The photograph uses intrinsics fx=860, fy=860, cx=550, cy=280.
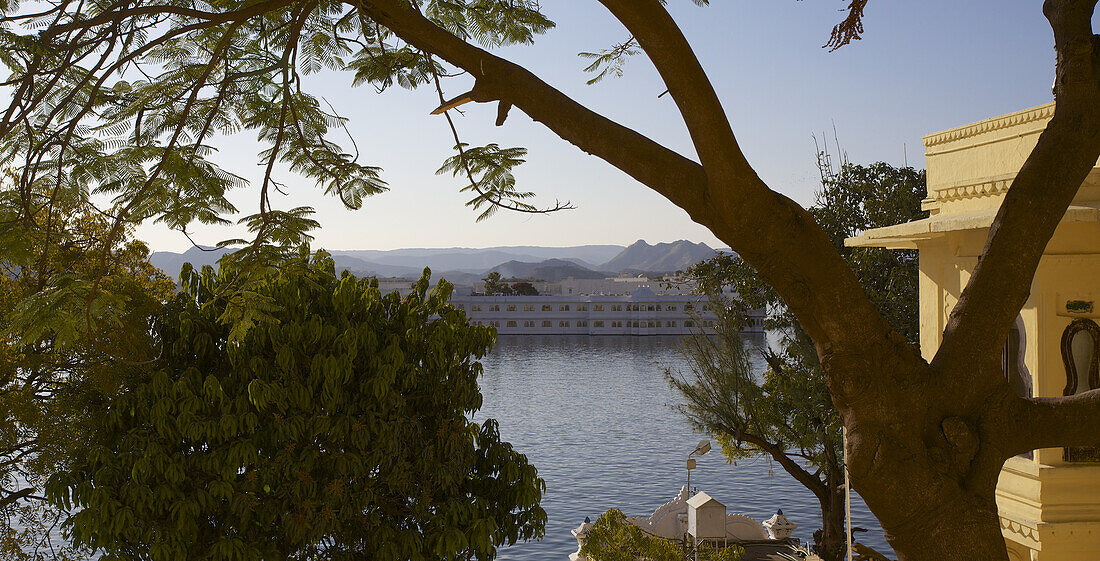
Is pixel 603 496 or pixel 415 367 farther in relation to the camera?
pixel 603 496

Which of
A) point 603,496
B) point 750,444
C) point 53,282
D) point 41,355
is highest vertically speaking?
point 53,282

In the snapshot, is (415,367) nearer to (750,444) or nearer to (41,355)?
(41,355)

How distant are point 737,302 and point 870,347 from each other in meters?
15.4

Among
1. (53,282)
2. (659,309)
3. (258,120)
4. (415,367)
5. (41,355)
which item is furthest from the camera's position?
(659,309)

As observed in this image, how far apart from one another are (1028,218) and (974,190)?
5.58m

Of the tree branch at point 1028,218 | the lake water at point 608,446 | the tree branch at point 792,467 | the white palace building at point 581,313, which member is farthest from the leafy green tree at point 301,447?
the white palace building at point 581,313

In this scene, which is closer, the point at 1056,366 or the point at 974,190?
the point at 1056,366

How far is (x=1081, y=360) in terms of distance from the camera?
664 centimetres

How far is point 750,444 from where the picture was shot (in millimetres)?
17609

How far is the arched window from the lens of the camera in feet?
21.7

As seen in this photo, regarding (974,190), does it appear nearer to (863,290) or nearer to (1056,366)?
(1056,366)

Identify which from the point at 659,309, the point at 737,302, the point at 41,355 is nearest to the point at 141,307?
the point at 41,355

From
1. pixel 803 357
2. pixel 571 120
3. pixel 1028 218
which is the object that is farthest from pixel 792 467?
pixel 571 120

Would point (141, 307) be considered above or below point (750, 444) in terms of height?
above
